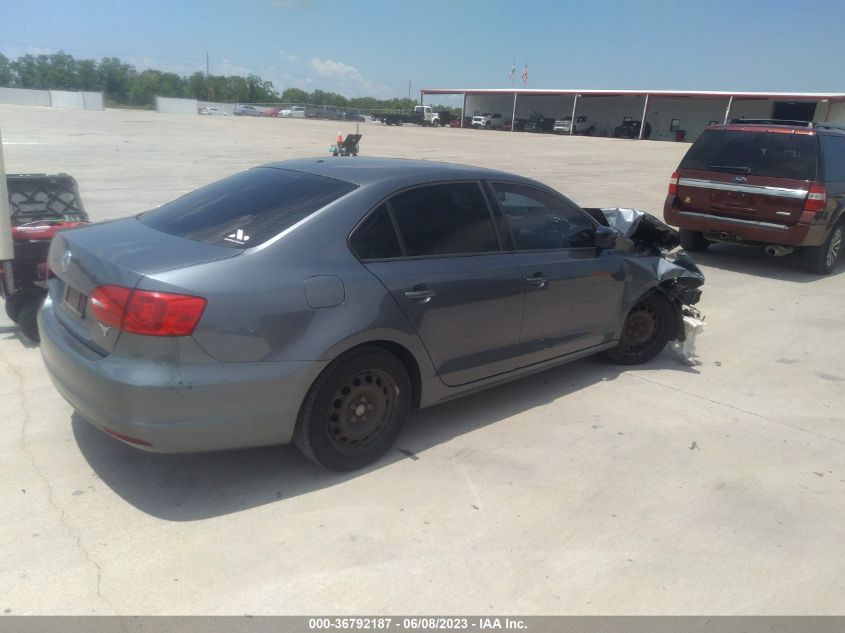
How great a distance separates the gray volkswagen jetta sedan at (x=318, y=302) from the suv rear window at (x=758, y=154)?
5144 mm

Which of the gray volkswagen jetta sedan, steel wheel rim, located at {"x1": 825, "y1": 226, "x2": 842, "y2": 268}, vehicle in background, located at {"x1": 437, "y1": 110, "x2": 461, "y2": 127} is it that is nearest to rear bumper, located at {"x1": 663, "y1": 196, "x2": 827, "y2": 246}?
steel wheel rim, located at {"x1": 825, "y1": 226, "x2": 842, "y2": 268}

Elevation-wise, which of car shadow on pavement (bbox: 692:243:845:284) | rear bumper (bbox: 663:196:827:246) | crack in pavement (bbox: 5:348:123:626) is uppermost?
rear bumper (bbox: 663:196:827:246)

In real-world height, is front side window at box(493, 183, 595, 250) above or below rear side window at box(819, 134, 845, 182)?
below

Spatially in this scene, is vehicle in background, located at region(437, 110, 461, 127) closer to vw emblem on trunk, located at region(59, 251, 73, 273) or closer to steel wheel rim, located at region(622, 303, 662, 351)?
steel wheel rim, located at region(622, 303, 662, 351)

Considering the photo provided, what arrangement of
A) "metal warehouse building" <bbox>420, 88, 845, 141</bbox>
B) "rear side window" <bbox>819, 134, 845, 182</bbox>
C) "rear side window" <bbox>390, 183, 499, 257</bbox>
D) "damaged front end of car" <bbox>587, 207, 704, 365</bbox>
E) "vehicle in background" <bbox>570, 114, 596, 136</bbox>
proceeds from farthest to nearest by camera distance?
"vehicle in background" <bbox>570, 114, 596, 136</bbox>
"metal warehouse building" <bbox>420, 88, 845, 141</bbox>
"rear side window" <bbox>819, 134, 845, 182</bbox>
"damaged front end of car" <bbox>587, 207, 704, 365</bbox>
"rear side window" <bbox>390, 183, 499, 257</bbox>

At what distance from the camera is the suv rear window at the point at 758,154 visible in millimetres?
8500

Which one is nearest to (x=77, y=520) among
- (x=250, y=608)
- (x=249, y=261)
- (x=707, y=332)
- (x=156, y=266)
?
(x=250, y=608)

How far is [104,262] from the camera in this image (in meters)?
3.13

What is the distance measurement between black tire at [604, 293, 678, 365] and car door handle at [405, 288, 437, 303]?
88.6 inches

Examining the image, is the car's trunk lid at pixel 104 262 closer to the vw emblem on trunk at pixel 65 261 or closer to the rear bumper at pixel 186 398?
the vw emblem on trunk at pixel 65 261

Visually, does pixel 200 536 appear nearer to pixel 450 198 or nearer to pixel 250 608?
pixel 250 608

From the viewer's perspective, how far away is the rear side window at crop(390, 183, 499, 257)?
3.74m

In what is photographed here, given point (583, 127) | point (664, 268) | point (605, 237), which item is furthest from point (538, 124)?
point (605, 237)

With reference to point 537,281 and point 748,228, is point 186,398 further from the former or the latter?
point 748,228
